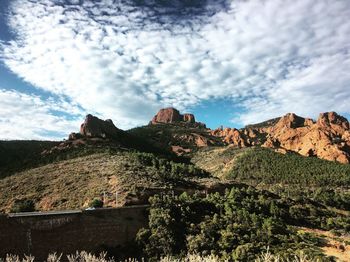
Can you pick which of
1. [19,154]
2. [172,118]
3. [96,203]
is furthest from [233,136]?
[96,203]

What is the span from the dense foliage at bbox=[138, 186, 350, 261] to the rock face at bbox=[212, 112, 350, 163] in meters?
73.7

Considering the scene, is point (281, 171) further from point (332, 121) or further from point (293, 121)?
point (293, 121)

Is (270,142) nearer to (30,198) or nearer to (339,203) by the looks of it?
(339,203)

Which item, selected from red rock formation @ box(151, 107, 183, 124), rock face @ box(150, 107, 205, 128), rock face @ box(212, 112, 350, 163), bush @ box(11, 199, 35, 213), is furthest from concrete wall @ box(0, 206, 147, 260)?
red rock formation @ box(151, 107, 183, 124)

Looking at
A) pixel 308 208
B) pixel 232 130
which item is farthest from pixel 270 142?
pixel 308 208

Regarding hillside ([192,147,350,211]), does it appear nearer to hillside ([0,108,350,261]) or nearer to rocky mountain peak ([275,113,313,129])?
hillside ([0,108,350,261])

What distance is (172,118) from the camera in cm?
19200

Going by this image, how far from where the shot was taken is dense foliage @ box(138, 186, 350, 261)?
3659cm

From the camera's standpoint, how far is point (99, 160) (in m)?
65.6

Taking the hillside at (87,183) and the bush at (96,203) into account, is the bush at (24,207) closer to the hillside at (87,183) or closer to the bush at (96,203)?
the hillside at (87,183)

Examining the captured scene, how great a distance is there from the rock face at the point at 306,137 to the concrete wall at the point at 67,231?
288 ft

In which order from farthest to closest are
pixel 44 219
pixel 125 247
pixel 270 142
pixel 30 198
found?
pixel 270 142, pixel 30 198, pixel 125 247, pixel 44 219

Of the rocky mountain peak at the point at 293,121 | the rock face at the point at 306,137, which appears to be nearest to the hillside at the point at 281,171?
the rock face at the point at 306,137

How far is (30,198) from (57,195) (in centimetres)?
377
